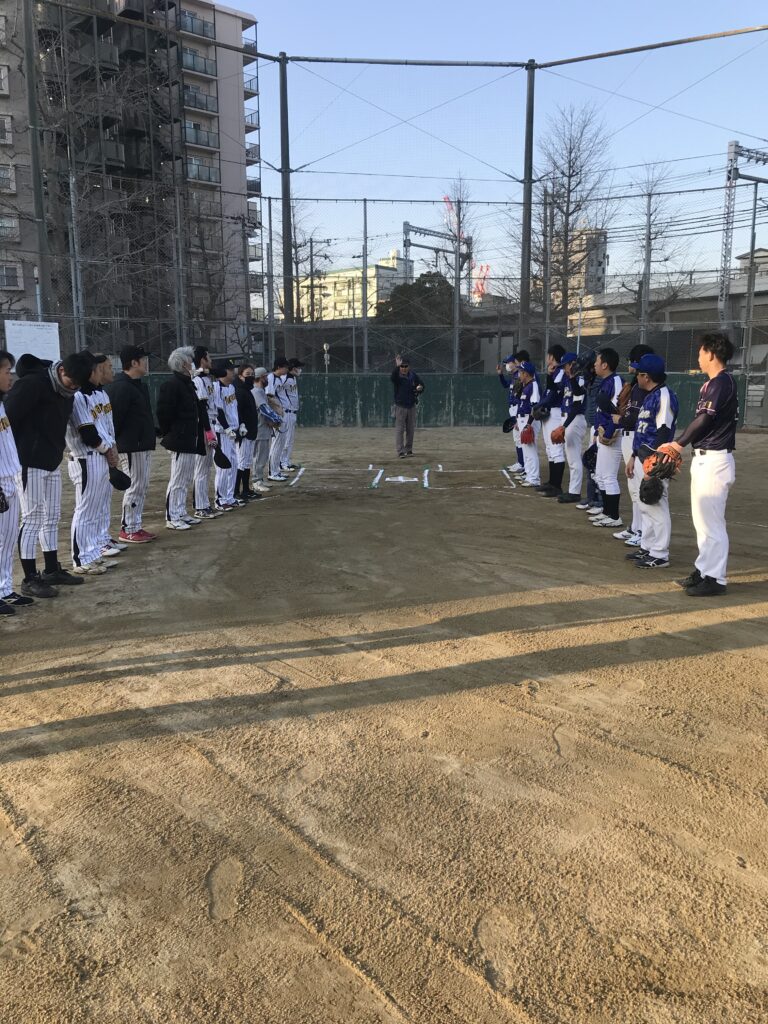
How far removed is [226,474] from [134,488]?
218cm

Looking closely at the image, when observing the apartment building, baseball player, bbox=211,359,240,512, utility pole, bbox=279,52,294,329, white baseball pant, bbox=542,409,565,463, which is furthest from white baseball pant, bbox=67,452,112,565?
utility pole, bbox=279,52,294,329

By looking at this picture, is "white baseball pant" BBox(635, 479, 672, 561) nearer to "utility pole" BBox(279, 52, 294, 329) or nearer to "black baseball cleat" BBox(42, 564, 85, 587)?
"black baseball cleat" BBox(42, 564, 85, 587)

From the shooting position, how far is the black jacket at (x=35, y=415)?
5887mm

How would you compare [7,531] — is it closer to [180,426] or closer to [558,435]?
[180,426]

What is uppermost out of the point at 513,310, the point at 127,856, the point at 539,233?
the point at 539,233

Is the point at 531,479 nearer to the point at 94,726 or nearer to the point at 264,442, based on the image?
the point at 264,442

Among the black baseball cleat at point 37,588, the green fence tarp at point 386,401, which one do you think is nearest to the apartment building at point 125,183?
the green fence tarp at point 386,401

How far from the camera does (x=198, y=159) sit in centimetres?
3966

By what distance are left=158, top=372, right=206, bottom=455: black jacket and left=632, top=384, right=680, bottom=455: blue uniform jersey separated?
506 centimetres

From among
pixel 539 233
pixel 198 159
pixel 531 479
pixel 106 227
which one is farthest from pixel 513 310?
pixel 198 159

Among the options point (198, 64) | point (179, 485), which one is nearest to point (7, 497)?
point (179, 485)

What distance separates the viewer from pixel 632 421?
296 inches

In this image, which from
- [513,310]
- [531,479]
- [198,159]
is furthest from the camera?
[198,159]

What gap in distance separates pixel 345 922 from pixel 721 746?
2123mm
